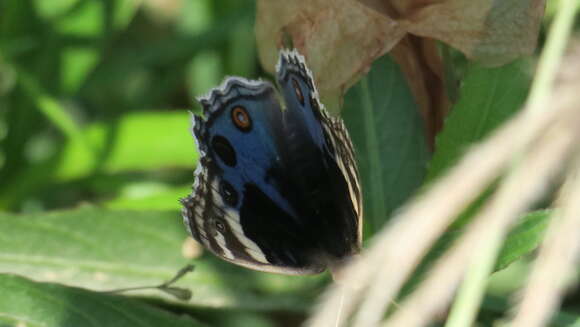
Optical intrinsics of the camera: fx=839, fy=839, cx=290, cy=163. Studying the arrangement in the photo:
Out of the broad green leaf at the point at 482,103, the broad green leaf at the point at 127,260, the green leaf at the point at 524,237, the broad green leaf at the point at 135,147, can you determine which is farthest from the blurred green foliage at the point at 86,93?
the green leaf at the point at 524,237

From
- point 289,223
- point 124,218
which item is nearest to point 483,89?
point 289,223

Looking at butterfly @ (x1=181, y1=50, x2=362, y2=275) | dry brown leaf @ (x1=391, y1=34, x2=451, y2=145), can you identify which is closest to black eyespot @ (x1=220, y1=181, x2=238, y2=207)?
butterfly @ (x1=181, y1=50, x2=362, y2=275)

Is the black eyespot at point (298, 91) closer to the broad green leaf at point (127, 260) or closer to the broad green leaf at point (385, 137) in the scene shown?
the broad green leaf at point (385, 137)

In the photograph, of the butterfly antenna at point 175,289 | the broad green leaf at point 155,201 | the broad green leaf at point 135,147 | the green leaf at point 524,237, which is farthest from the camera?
the broad green leaf at point 135,147

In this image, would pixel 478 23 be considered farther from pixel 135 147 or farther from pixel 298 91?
pixel 135 147

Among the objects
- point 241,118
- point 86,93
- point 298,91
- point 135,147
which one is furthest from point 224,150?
point 86,93

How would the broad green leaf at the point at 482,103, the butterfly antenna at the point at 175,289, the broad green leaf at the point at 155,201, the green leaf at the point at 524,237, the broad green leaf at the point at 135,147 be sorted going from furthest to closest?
the broad green leaf at the point at 135,147, the broad green leaf at the point at 155,201, the butterfly antenna at the point at 175,289, the broad green leaf at the point at 482,103, the green leaf at the point at 524,237

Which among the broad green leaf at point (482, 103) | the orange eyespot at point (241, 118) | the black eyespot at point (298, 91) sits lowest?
the broad green leaf at point (482, 103)
